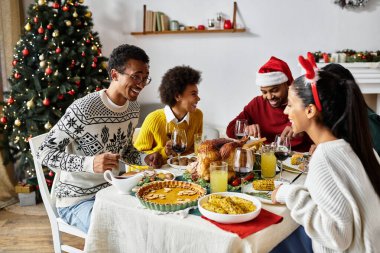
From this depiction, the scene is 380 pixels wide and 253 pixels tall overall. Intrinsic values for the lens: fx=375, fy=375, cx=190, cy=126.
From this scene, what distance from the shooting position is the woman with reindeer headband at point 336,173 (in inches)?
42.5

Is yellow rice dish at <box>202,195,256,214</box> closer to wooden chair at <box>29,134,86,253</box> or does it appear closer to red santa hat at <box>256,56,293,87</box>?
wooden chair at <box>29,134,86,253</box>

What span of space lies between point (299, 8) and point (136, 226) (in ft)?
10.5

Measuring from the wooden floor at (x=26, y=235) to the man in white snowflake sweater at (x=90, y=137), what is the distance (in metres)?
0.97

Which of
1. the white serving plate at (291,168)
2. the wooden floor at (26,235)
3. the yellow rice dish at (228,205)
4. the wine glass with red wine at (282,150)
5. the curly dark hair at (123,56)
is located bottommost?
the wooden floor at (26,235)

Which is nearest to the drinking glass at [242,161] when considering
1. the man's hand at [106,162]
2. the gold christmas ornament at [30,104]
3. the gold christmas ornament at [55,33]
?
the man's hand at [106,162]

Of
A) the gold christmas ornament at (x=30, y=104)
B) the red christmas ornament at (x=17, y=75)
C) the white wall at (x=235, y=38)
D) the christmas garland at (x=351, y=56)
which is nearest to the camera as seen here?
the gold christmas ornament at (x=30, y=104)

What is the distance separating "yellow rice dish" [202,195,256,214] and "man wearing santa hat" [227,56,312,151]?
1.12 m

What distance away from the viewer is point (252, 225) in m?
1.18

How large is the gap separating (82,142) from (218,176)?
0.74 m

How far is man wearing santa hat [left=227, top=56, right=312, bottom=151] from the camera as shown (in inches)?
98.4

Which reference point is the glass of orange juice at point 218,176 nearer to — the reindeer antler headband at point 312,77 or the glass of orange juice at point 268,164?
the glass of orange juice at point 268,164

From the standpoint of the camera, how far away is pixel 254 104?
2768 mm

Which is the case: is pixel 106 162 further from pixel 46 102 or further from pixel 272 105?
pixel 46 102

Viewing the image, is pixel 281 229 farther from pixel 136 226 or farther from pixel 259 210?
pixel 136 226
